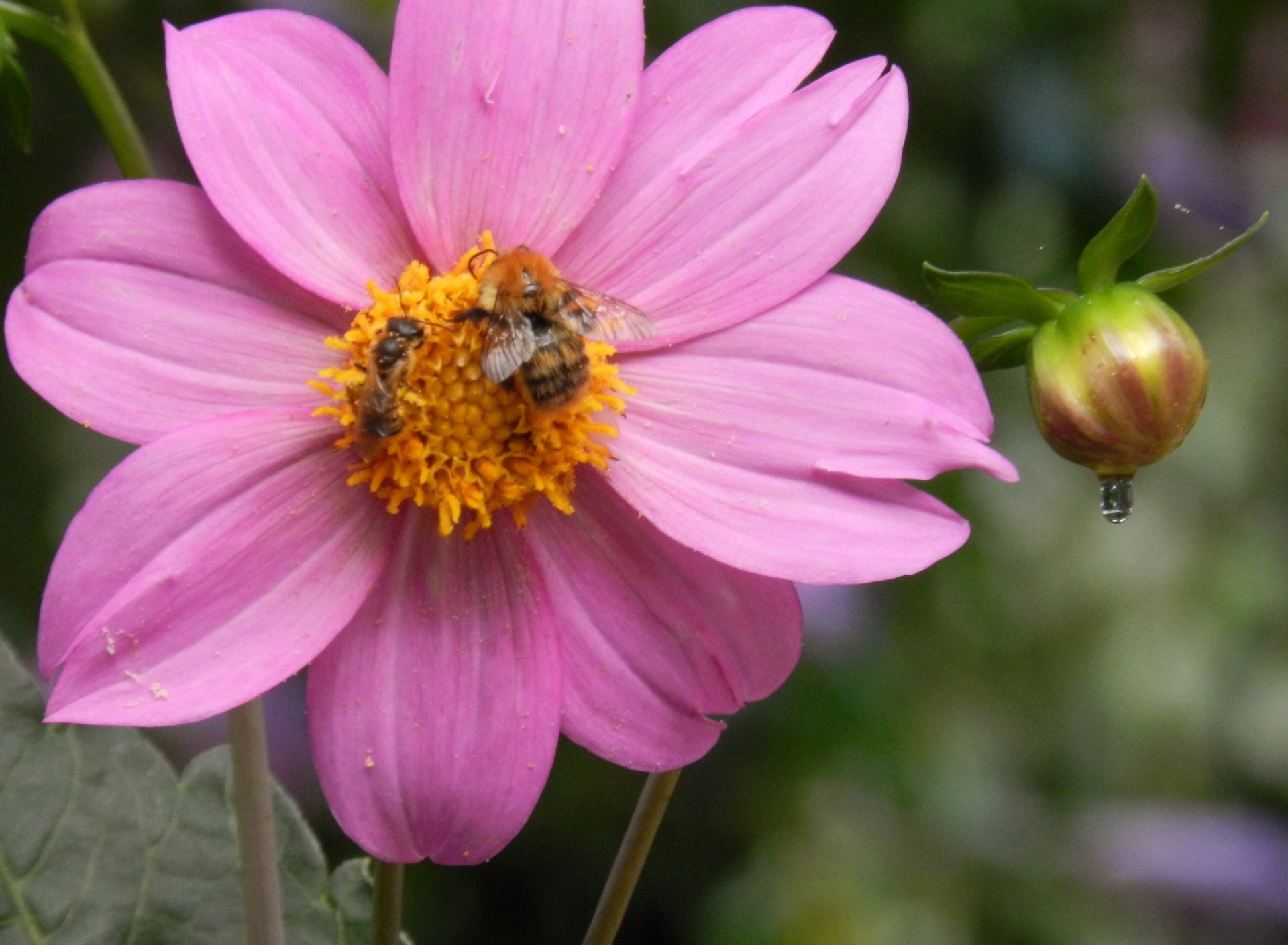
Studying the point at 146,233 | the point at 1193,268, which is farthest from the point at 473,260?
the point at 1193,268

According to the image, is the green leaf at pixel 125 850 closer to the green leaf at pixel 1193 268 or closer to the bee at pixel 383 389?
the bee at pixel 383 389

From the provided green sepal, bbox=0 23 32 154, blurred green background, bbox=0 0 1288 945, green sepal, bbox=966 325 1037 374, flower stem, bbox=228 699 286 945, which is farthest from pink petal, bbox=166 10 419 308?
blurred green background, bbox=0 0 1288 945

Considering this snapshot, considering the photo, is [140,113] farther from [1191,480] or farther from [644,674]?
[1191,480]

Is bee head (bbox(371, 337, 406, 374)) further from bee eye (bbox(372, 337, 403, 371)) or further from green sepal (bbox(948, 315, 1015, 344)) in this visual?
green sepal (bbox(948, 315, 1015, 344))

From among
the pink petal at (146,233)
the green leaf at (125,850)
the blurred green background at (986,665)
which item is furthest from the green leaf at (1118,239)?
the blurred green background at (986,665)

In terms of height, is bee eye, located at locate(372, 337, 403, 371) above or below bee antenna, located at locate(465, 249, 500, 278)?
below

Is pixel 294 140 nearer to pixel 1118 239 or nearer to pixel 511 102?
pixel 511 102

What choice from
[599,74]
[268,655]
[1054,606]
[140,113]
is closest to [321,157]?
[599,74]
